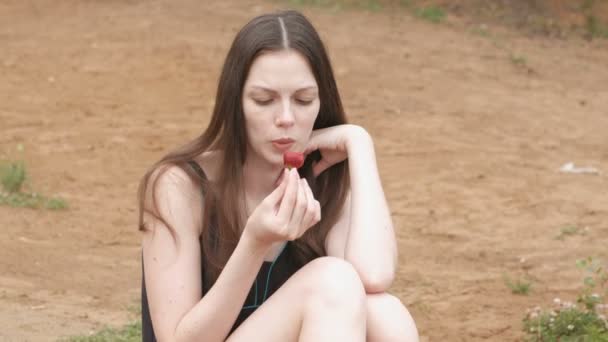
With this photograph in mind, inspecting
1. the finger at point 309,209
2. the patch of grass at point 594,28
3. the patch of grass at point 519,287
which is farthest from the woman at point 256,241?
the patch of grass at point 594,28

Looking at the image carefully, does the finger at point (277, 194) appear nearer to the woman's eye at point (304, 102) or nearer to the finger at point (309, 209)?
the finger at point (309, 209)

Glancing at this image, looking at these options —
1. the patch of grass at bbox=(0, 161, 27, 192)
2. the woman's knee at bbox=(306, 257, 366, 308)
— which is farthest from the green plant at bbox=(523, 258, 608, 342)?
the patch of grass at bbox=(0, 161, 27, 192)

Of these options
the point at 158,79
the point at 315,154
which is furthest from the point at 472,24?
the point at 315,154

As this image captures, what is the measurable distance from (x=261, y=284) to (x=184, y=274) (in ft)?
1.22

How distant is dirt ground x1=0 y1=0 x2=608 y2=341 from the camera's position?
554cm

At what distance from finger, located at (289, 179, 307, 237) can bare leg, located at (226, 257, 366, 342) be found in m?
0.34

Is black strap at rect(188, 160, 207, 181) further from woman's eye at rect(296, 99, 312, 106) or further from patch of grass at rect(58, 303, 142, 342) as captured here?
patch of grass at rect(58, 303, 142, 342)

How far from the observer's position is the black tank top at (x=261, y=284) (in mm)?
3475

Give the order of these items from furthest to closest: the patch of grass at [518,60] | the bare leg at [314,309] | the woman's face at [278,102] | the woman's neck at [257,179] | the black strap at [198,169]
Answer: the patch of grass at [518,60], the woman's neck at [257,179], the black strap at [198,169], the woman's face at [278,102], the bare leg at [314,309]

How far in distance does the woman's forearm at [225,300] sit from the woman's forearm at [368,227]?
0.42 metres

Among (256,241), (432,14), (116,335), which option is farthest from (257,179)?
(432,14)

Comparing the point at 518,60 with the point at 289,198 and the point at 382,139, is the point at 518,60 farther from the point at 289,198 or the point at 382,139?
the point at 289,198

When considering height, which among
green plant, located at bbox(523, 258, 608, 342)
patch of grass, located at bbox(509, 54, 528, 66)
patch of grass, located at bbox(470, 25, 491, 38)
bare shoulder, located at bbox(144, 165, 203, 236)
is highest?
bare shoulder, located at bbox(144, 165, 203, 236)

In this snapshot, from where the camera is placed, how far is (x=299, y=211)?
2920 millimetres
